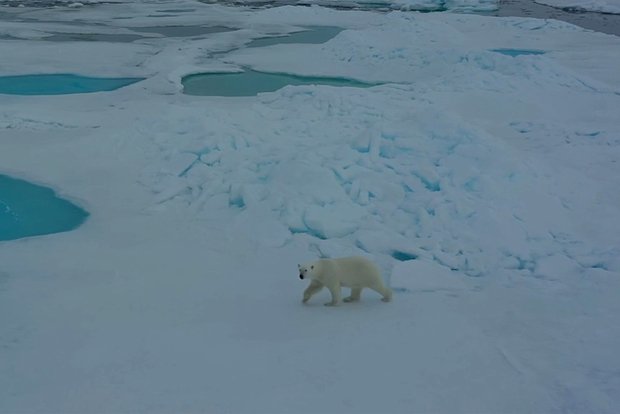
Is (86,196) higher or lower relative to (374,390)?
lower

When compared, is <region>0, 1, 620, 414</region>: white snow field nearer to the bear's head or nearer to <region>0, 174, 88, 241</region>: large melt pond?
<region>0, 174, 88, 241</region>: large melt pond

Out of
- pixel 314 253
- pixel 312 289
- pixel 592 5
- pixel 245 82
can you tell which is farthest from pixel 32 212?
pixel 592 5

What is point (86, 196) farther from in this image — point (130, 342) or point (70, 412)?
point (70, 412)

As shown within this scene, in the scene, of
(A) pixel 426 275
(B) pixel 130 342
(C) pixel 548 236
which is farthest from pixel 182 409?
(C) pixel 548 236

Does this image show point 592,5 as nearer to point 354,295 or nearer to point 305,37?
point 305,37


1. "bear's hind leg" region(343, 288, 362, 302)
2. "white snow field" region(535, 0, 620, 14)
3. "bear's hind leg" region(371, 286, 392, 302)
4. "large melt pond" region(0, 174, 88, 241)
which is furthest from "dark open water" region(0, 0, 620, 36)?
"bear's hind leg" region(343, 288, 362, 302)

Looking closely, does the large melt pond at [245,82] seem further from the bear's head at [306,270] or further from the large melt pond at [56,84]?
the bear's head at [306,270]

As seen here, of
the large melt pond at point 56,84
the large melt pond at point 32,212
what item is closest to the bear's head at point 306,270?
the large melt pond at point 32,212
